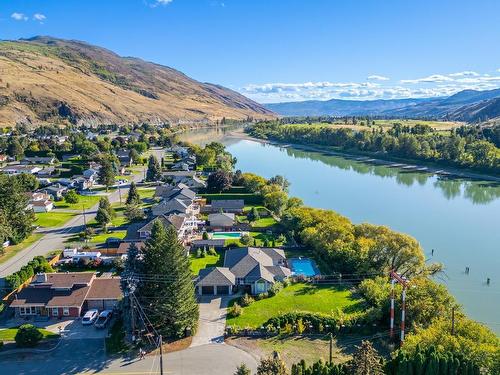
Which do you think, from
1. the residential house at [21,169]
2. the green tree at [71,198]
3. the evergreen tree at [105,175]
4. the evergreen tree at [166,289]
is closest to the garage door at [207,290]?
the evergreen tree at [166,289]

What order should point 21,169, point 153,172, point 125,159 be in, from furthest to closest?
1. point 125,159
2. point 21,169
3. point 153,172

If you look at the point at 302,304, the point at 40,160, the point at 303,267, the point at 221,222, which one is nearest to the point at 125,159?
the point at 40,160

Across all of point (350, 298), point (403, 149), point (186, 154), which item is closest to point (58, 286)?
point (350, 298)

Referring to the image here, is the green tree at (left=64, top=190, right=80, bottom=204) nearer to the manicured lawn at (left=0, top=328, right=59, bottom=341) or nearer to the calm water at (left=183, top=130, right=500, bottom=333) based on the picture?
the calm water at (left=183, top=130, right=500, bottom=333)

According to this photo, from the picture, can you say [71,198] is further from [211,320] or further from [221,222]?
[211,320]

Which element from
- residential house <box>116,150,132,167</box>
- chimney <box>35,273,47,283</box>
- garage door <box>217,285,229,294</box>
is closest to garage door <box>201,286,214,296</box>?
garage door <box>217,285,229,294</box>

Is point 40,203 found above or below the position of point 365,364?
above

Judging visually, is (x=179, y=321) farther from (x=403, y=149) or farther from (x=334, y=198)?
(x=403, y=149)
